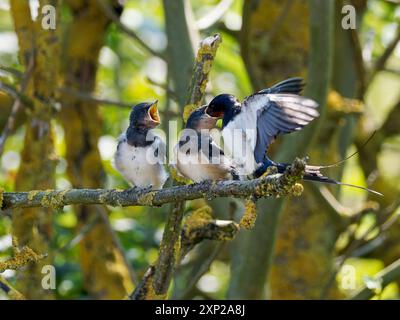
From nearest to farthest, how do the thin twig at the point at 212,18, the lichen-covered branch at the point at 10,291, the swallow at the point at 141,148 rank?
1. the lichen-covered branch at the point at 10,291
2. the swallow at the point at 141,148
3. the thin twig at the point at 212,18

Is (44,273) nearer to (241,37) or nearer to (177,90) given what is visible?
(177,90)

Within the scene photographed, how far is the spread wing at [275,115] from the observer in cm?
303

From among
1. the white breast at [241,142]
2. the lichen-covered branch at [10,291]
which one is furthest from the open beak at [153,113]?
the lichen-covered branch at [10,291]

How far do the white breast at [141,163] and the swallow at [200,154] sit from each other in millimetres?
395

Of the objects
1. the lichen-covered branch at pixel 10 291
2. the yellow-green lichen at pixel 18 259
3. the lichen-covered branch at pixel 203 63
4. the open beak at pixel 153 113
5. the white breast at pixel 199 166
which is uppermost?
the open beak at pixel 153 113

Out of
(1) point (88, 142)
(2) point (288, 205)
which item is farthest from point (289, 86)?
(1) point (88, 142)

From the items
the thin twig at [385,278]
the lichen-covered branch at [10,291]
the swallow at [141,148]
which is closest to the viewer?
the lichen-covered branch at [10,291]

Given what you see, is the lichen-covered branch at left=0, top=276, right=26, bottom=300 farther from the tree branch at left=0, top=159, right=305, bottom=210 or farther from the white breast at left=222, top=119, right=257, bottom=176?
the white breast at left=222, top=119, right=257, bottom=176

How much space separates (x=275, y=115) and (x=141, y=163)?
944 millimetres

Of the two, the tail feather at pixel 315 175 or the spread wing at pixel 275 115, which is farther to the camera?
the spread wing at pixel 275 115

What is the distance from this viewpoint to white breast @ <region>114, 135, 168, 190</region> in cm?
389

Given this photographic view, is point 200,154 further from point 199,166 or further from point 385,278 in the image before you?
point 385,278

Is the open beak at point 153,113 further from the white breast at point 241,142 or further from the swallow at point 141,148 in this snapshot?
the white breast at point 241,142

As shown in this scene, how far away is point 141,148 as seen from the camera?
389cm
